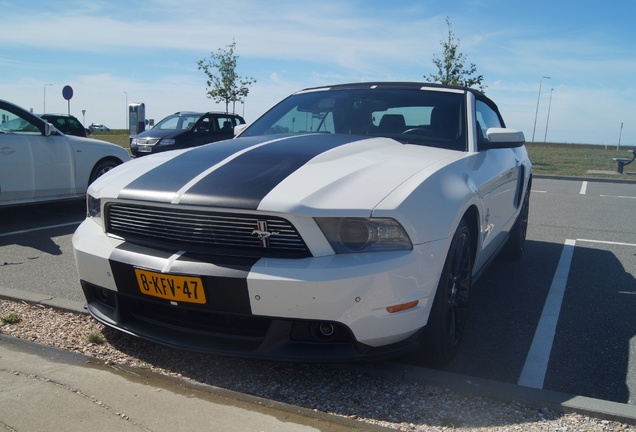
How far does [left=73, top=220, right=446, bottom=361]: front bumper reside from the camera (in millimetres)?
2514

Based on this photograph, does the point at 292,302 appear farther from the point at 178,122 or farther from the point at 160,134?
the point at 178,122

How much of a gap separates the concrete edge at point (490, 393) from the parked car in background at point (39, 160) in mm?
4556

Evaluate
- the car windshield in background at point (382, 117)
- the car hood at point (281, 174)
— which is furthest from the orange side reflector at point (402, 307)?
the car windshield in background at point (382, 117)

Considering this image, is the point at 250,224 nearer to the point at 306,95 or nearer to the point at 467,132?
the point at 467,132

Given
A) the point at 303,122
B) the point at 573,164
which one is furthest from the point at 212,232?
the point at 573,164

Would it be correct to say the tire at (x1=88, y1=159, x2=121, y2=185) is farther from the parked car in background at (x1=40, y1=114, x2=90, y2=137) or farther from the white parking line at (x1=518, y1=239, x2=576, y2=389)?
the parked car in background at (x1=40, y1=114, x2=90, y2=137)

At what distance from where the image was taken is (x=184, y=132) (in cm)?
1609

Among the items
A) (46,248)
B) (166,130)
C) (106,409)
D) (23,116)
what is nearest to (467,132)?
(106,409)

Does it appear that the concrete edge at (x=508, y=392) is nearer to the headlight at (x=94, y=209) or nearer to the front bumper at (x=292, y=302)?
the front bumper at (x=292, y=302)

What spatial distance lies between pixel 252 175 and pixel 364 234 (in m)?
0.66

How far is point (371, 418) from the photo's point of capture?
2.56 meters

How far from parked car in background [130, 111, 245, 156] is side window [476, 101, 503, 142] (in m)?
10.9

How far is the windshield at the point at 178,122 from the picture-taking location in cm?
1668

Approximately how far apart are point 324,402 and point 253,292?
2.10ft
